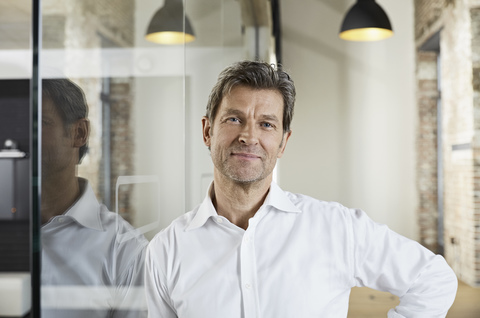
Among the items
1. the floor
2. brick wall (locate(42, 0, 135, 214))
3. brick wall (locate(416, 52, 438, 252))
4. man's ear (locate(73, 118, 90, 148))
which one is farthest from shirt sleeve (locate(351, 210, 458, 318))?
brick wall (locate(416, 52, 438, 252))

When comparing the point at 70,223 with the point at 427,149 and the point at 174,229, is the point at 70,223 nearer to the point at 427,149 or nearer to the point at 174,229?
the point at 174,229

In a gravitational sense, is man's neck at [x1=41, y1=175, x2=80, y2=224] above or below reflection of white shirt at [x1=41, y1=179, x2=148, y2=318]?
above

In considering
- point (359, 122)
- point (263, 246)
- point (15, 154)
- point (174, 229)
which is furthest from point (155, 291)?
point (359, 122)

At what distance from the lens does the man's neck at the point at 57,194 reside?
55 centimetres

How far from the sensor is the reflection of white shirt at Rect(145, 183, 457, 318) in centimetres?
108

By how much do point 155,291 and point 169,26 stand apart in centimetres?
57

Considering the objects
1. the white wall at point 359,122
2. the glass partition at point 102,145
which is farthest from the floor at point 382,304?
the glass partition at point 102,145

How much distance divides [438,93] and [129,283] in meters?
5.87

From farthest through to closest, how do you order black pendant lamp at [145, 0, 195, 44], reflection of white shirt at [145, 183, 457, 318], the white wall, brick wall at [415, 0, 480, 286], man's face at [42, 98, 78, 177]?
the white wall
brick wall at [415, 0, 480, 286]
reflection of white shirt at [145, 183, 457, 318]
black pendant lamp at [145, 0, 195, 44]
man's face at [42, 98, 78, 177]

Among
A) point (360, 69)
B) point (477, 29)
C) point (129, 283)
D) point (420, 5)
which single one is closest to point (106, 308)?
point (129, 283)

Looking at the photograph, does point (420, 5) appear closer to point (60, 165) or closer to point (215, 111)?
point (215, 111)

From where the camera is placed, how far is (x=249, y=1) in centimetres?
339

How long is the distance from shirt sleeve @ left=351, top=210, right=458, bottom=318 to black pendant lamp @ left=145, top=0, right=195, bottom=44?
2.04 feet

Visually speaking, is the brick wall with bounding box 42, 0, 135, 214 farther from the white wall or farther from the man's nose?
the white wall
